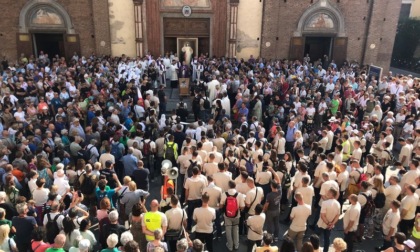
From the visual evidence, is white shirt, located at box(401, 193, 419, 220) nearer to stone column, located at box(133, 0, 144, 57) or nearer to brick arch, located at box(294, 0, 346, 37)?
brick arch, located at box(294, 0, 346, 37)

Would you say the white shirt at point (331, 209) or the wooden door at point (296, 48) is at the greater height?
the wooden door at point (296, 48)

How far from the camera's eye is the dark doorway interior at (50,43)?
2120 cm

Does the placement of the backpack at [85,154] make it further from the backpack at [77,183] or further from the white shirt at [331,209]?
the white shirt at [331,209]

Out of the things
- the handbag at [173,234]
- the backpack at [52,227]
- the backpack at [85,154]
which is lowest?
the handbag at [173,234]

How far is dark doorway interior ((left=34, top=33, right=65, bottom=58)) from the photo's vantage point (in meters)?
21.2

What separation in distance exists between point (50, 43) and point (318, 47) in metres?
16.2

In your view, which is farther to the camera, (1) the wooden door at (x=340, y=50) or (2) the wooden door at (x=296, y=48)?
(1) the wooden door at (x=340, y=50)

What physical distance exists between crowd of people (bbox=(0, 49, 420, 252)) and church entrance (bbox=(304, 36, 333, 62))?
6987 mm

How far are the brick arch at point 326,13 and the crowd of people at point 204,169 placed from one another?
6.42 m

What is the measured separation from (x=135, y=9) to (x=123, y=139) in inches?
494

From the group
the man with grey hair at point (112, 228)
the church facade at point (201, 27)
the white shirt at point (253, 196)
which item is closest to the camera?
the man with grey hair at point (112, 228)

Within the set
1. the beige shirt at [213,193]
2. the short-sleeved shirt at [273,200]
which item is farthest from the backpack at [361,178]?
the beige shirt at [213,193]

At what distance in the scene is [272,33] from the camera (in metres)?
21.2

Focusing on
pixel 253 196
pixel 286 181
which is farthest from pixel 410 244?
pixel 286 181
